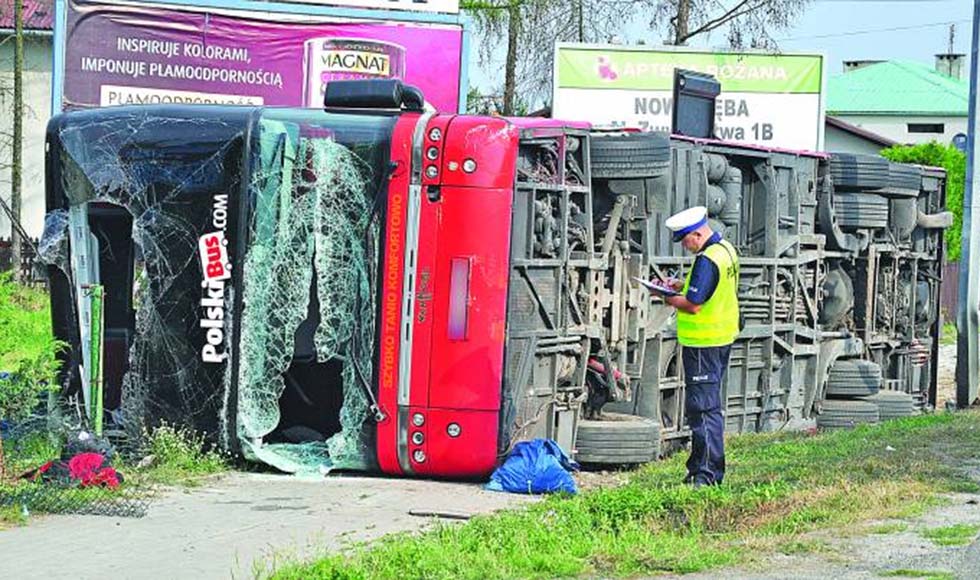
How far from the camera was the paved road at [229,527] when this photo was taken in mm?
8102

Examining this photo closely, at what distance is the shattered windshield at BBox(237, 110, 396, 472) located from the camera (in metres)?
11.3

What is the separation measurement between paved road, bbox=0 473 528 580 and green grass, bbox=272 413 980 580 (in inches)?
18.8

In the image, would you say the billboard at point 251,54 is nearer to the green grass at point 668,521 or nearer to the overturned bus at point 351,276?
the overturned bus at point 351,276

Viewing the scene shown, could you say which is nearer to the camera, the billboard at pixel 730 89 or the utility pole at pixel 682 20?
the billboard at pixel 730 89

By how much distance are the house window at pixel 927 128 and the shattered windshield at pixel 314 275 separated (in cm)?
8262

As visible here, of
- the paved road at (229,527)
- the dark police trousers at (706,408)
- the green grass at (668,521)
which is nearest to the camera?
the green grass at (668,521)

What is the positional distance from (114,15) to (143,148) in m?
8.74

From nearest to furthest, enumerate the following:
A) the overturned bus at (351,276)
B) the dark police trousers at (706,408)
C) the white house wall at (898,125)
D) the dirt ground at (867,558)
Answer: the dirt ground at (867,558) < the dark police trousers at (706,408) < the overturned bus at (351,276) < the white house wall at (898,125)

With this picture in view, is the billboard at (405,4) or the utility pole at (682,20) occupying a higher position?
the utility pole at (682,20)

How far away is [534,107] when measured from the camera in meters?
32.3

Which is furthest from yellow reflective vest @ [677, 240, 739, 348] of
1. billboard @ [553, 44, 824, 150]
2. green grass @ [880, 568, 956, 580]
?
billboard @ [553, 44, 824, 150]

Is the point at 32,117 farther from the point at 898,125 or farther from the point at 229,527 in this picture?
the point at 898,125

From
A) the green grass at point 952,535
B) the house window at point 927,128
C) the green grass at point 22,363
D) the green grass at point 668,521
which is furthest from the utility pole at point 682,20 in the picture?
the house window at point 927,128

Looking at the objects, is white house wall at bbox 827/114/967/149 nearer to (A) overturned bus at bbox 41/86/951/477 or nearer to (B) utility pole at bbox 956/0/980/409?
(B) utility pole at bbox 956/0/980/409
